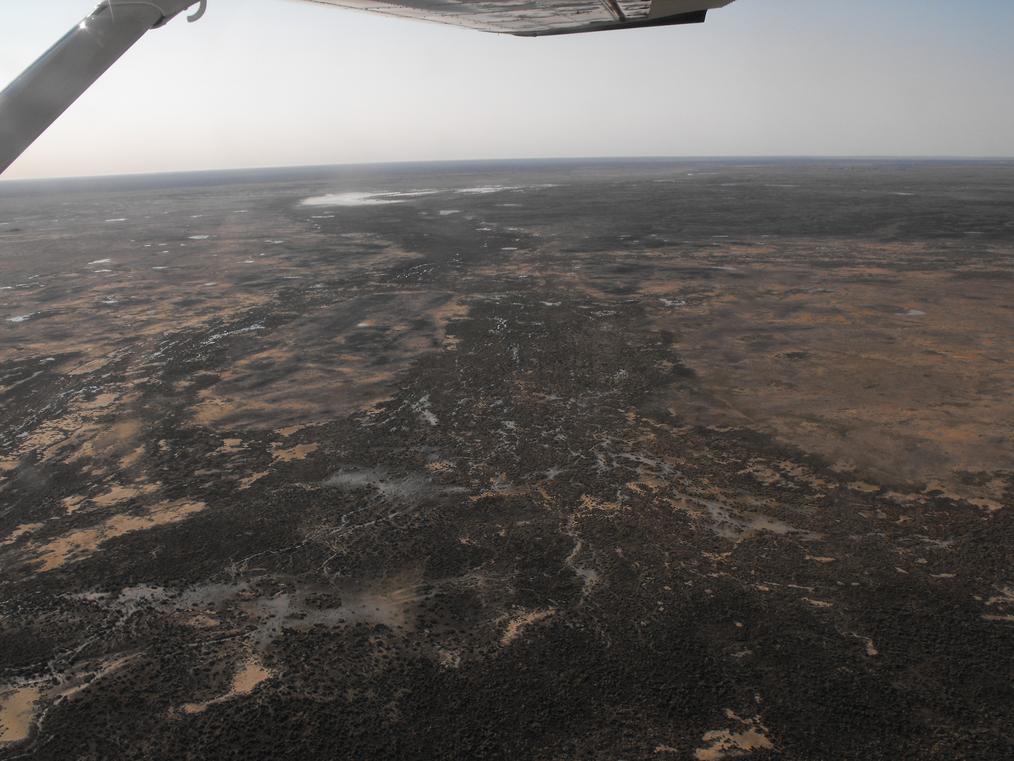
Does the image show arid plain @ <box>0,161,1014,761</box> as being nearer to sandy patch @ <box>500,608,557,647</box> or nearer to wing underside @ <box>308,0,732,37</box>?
sandy patch @ <box>500,608,557,647</box>

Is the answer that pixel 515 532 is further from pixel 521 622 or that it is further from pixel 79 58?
pixel 79 58

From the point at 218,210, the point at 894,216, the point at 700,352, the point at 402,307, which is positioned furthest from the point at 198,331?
the point at 218,210

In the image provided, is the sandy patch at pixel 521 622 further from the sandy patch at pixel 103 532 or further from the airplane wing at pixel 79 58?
the airplane wing at pixel 79 58

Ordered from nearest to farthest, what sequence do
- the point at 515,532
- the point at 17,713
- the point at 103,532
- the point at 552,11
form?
the point at 552,11
the point at 17,713
the point at 515,532
the point at 103,532

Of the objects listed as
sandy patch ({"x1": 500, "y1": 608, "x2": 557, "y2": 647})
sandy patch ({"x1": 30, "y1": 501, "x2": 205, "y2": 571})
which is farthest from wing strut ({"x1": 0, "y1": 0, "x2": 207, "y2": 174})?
sandy patch ({"x1": 30, "y1": 501, "x2": 205, "y2": 571})

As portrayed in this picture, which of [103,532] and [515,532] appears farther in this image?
[103,532]

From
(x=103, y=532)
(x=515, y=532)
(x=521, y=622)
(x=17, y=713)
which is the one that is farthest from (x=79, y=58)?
(x=103, y=532)

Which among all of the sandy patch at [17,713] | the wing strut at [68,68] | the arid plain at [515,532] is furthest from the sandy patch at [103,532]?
the wing strut at [68,68]

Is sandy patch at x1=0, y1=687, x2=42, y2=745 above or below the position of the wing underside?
below
